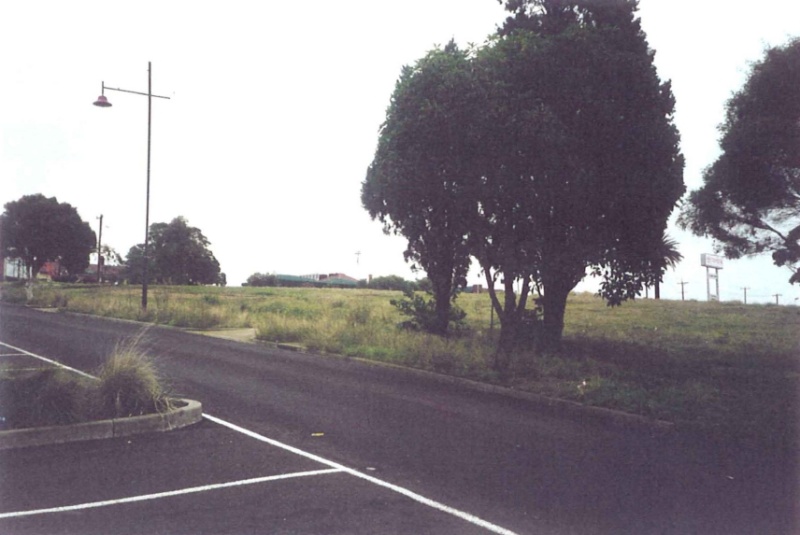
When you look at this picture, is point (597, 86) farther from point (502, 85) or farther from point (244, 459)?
point (244, 459)

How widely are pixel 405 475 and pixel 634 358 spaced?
11179 mm

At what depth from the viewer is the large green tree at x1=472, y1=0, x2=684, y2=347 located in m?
13.6

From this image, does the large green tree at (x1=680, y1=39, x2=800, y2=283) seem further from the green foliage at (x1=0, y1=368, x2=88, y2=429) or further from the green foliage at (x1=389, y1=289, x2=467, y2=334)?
the green foliage at (x1=0, y1=368, x2=88, y2=429)

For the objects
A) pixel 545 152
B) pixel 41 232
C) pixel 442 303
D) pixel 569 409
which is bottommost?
pixel 569 409

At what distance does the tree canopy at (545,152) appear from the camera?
13.5m

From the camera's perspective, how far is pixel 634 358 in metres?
16.6

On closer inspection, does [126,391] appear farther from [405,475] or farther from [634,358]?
[634,358]

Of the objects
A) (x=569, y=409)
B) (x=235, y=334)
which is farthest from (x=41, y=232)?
(x=569, y=409)

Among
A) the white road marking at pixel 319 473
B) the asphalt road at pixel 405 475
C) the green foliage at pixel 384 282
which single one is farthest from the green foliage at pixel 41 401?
the green foliage at pixel 384 282

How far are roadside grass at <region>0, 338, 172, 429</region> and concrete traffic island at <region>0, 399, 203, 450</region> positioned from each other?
151 millimetres

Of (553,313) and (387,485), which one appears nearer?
(387,485)

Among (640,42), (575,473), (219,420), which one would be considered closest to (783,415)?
(575,473)

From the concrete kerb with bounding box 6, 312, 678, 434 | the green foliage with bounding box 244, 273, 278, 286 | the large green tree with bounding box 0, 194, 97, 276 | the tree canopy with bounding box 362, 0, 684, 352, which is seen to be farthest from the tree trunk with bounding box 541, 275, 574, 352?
the green foliage with bounding box 244, 273, 278, 286

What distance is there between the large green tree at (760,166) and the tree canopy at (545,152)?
1.05 meters
